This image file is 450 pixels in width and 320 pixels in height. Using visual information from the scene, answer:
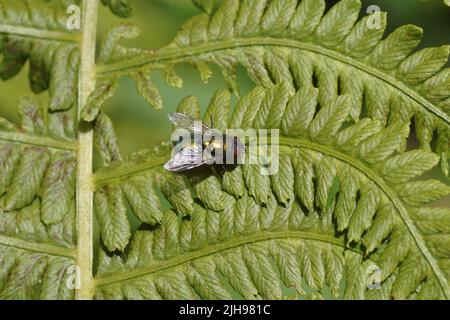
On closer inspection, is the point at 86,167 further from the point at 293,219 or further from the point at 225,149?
the point at 293,219

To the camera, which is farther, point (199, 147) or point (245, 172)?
point (199, 147)

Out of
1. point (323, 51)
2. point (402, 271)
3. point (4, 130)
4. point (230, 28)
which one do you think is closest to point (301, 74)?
point (323, 51)

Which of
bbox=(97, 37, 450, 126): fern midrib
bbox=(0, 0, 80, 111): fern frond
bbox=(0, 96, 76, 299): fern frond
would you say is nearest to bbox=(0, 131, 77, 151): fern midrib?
bbox=(0, 96, 76, 299): fern frond

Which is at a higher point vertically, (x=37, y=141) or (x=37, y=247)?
(x=37, y=141)

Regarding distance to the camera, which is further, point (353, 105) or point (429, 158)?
point (353, 105)

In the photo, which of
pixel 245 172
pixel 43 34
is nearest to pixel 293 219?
pixel 245 172

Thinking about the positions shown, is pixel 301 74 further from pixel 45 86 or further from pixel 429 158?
pixel 45 86
